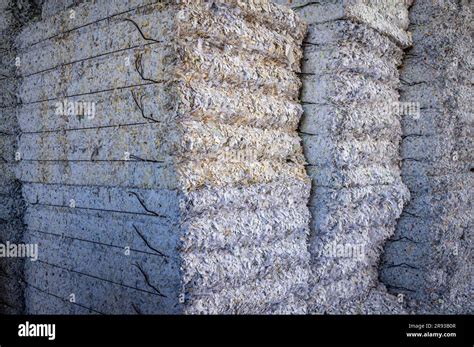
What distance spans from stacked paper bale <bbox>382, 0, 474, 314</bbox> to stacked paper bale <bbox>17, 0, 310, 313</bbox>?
3.77 ft

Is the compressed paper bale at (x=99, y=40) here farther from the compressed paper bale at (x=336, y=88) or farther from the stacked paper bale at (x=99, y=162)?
the compressed paper bale at (x=336, y=88)

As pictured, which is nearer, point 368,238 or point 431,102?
point 368,238

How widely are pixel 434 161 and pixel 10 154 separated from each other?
3.01 meters

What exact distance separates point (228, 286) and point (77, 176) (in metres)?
1.09

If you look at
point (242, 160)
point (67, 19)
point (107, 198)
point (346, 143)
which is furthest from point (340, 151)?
point (67, 19)

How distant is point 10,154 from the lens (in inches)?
136

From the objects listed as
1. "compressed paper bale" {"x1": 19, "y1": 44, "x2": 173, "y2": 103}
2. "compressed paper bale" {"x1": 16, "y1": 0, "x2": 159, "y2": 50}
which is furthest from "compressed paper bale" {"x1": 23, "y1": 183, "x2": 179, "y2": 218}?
"compressed paper bale" {"x1": 16, "y1": 0, "x2": 159, "y2": 50}

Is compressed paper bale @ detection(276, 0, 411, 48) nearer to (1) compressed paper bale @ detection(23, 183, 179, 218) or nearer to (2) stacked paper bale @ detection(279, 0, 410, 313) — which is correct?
(2) stacked paper bale @ detection(279, 0, 410, 313)

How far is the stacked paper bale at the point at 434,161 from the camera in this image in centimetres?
374

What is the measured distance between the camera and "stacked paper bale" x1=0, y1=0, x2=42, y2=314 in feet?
11.1

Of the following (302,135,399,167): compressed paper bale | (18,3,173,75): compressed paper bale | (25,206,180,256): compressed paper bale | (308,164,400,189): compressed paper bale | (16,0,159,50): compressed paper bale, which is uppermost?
(16,0,159,50): compressed paper bale
